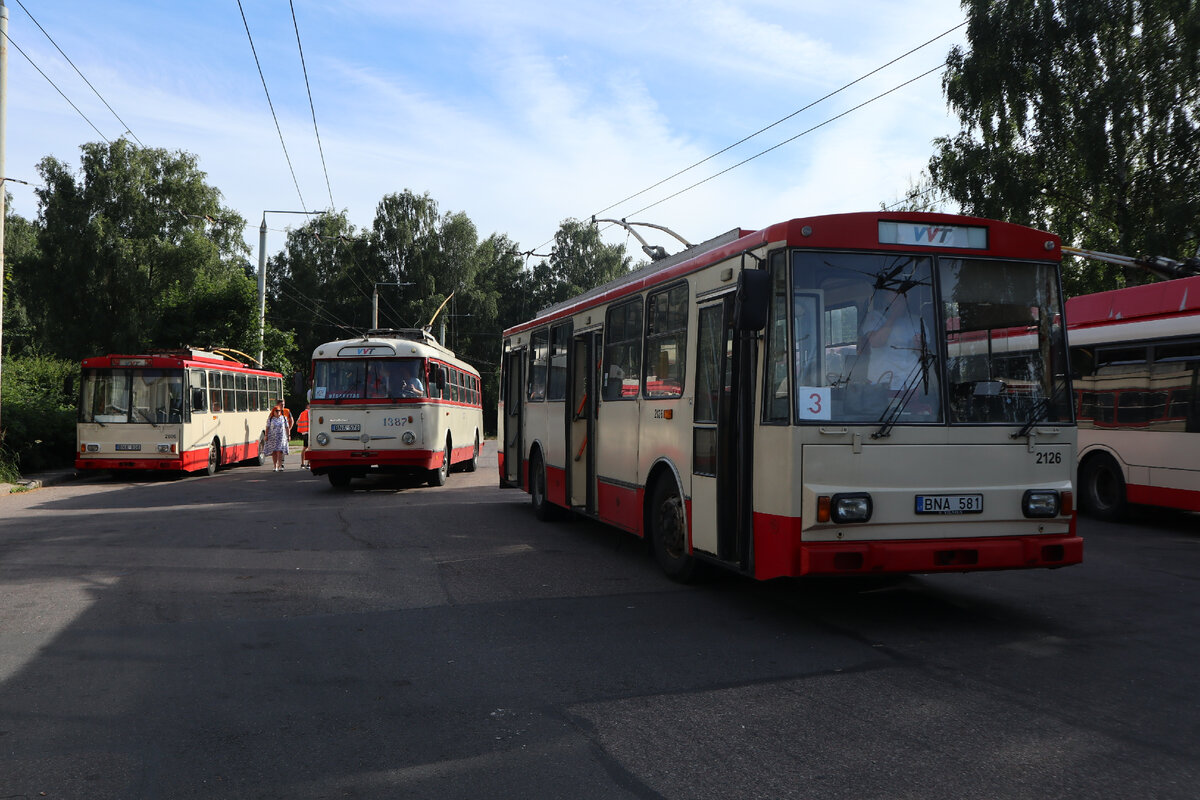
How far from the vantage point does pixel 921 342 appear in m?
7.07

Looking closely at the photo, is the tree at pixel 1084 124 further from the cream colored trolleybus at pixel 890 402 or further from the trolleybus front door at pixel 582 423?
the cream colored trolleybus at pixel 890 402

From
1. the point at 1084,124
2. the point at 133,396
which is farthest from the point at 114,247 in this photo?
the point at 1084,124

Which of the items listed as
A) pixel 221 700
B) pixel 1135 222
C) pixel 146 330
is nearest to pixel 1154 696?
pixel 221 700

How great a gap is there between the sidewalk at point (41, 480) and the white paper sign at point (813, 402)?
16.9 metres

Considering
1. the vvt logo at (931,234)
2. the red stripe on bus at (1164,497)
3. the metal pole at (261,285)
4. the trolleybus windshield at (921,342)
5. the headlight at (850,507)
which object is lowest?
the red stripe on bus at (1164,497)

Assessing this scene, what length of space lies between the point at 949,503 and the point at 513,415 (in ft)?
31.7

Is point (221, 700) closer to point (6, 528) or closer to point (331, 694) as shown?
point (331, 694)

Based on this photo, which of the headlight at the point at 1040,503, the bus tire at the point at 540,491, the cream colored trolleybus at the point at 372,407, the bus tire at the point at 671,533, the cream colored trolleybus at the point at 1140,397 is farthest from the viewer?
the cream colored trolleybus at the point at 372,407

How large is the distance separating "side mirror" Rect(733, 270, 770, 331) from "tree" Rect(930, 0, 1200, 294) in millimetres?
25689

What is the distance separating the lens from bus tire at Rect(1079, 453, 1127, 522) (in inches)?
548

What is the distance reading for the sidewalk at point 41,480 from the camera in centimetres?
1908

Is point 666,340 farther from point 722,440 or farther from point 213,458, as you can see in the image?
point 213,458

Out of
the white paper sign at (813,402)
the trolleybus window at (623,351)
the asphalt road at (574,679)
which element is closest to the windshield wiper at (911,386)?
the white paper sign at (813,402)

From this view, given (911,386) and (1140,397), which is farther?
(1140,397)
